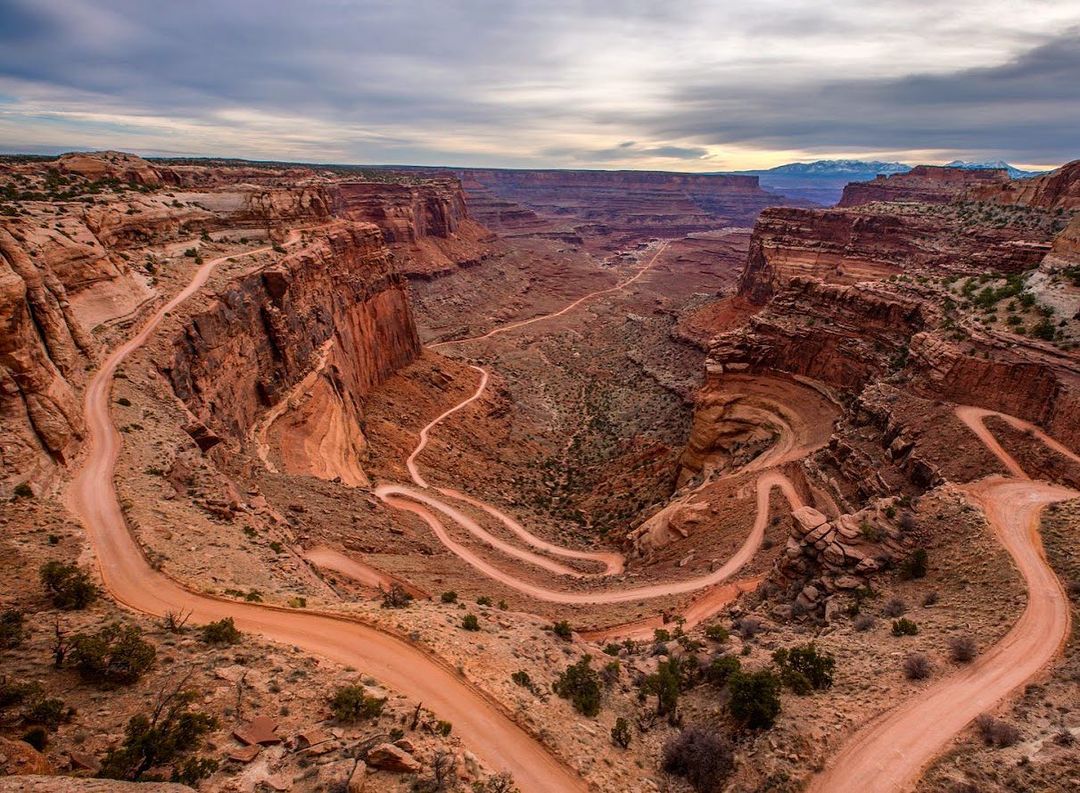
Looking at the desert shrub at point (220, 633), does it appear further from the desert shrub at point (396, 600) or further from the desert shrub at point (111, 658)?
the desert shrub at point (396, 600)

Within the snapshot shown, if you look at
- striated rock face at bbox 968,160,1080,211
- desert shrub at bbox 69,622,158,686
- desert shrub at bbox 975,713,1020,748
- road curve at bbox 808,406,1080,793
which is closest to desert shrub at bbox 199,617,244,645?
desert shrub at bbox 69,622,158,686

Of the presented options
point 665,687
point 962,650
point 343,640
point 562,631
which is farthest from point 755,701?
point 343,640

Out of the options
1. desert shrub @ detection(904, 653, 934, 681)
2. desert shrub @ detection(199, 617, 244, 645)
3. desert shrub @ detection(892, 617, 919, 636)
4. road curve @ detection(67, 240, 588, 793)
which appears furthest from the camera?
desert shrub @ detection(892, 617, 919, 636)

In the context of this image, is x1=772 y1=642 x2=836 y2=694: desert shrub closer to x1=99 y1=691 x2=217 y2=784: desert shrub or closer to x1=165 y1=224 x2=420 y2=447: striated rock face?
x1=99 y1=691 x2=217 y2=784: desert shrub

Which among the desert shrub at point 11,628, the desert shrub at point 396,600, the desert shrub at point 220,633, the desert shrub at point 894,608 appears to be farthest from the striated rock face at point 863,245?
the desert shrub at point 11,628

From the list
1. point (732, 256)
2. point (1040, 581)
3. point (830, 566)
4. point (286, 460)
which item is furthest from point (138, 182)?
point (732, 256)

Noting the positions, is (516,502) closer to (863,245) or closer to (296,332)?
(296,332)

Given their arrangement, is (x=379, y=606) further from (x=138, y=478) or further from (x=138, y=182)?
(x=138, y=182)
